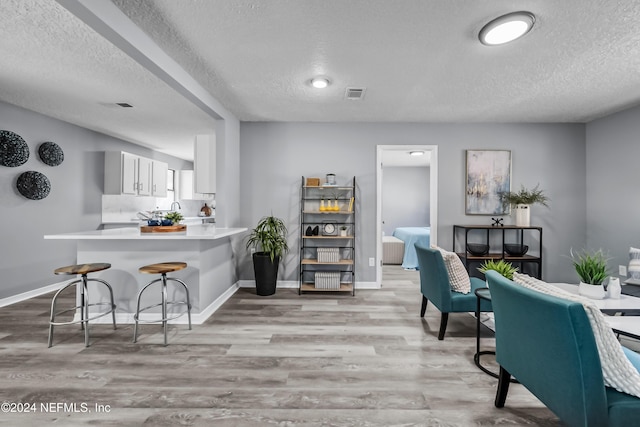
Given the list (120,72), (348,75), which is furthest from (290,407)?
(120,72)

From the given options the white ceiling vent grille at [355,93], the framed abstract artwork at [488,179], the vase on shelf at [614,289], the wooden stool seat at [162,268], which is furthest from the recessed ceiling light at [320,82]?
the vase on shelf at [614,289]

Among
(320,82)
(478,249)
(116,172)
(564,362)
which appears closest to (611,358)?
(564,362)

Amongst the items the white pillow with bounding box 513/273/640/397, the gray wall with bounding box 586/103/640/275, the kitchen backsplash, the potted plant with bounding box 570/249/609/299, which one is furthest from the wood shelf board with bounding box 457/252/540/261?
the kitchen backsplash

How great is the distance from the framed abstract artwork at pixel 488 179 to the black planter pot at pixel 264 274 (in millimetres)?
2955

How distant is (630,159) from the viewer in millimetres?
3758

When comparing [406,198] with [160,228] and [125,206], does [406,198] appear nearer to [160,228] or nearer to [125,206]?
[125,206]

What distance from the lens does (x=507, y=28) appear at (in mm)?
2098

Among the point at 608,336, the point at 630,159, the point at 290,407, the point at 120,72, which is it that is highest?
the point at 120,72

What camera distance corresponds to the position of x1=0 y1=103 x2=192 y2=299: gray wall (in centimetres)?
374

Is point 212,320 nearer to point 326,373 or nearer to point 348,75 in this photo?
point 326,373

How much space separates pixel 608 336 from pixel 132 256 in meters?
3.53

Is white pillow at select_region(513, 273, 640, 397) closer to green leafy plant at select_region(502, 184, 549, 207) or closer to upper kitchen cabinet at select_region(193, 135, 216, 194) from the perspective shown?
green leafy plant at select_region(502, 184, 549, 207)

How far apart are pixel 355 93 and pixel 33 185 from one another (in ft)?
13.8

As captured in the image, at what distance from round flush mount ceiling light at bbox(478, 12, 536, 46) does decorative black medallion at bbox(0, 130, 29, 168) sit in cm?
509
